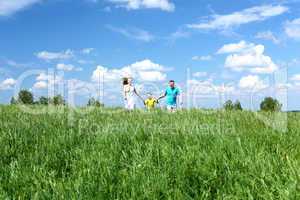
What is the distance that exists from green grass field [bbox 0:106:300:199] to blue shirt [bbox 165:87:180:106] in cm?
1473

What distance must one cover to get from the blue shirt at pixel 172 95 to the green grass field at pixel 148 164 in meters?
14.7

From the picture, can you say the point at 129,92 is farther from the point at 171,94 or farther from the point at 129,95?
the point at 171,94

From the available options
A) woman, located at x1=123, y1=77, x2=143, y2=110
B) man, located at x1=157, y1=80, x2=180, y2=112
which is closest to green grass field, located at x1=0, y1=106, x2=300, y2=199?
man, located at x1=157, y1=80, x2=180, y2=112

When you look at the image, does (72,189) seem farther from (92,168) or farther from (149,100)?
(149,100)

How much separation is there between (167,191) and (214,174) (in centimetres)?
76

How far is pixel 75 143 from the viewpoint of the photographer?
27.5 ft

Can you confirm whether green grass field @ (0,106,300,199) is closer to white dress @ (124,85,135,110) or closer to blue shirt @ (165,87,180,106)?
blue shirt @ (165,87,180,106)

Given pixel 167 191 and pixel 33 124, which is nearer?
pixel 167 191

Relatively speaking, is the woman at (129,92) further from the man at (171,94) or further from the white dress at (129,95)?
the man at (171,94)

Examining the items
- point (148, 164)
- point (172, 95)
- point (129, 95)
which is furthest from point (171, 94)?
point (148, 164)

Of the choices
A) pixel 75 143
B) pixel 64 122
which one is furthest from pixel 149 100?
pixel 75 143

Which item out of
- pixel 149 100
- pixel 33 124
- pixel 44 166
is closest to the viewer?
pixel 44 166

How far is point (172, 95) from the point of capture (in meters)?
24.2

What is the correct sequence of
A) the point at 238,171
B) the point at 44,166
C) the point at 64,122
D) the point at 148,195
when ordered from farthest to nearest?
the point at 64,122
the point at 44,166
the point at 238,171
the point at 148,195
